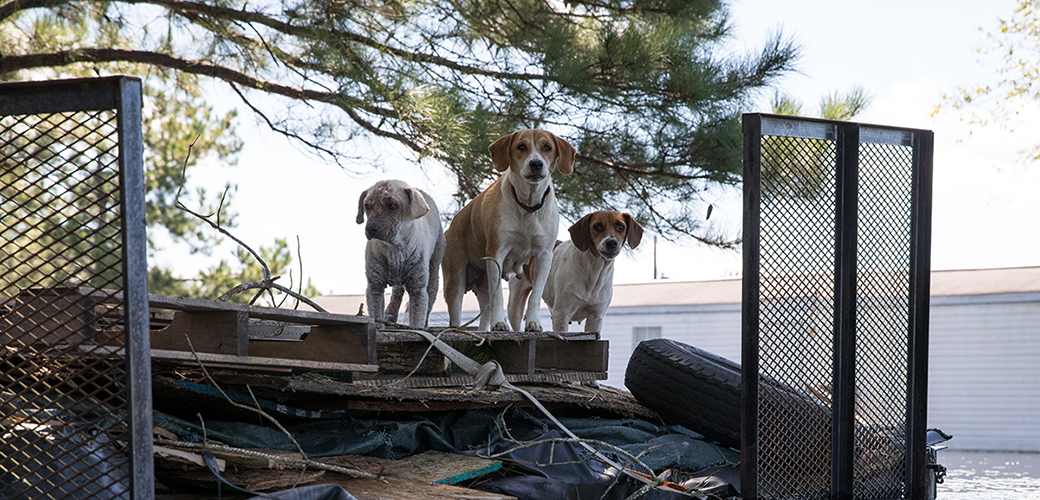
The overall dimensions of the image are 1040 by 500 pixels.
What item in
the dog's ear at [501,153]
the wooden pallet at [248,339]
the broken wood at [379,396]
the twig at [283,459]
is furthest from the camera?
the dog's ear at [501,153]

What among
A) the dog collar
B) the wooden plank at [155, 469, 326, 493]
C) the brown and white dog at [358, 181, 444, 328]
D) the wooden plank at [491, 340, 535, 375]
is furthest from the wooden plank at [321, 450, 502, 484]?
the dog collar

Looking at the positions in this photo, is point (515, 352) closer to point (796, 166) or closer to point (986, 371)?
point (796, 166)

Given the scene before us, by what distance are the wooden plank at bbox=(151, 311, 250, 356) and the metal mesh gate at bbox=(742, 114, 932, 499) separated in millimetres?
1887

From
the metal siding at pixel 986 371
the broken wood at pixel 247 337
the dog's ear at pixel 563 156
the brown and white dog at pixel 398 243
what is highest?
the dog's ear at pixel 563 156

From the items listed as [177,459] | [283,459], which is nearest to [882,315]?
[283,459]

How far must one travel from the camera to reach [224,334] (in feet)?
9.76

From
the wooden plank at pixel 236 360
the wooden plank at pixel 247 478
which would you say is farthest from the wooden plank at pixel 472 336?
the wooden plank at pixel 247 478

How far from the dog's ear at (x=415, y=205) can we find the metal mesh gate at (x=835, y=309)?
1898 millimetres

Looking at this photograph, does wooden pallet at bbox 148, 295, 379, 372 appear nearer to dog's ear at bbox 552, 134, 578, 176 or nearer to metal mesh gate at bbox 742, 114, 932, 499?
metal mesh gate at bbox 742, 114, 932, 499

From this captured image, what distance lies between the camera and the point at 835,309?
365cm

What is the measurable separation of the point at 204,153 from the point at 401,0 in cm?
1028

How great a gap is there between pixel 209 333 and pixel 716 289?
15043mm

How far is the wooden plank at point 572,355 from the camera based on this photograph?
→ 186 inches

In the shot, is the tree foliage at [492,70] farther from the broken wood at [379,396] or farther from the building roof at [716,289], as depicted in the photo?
the building roof at [716,289]
